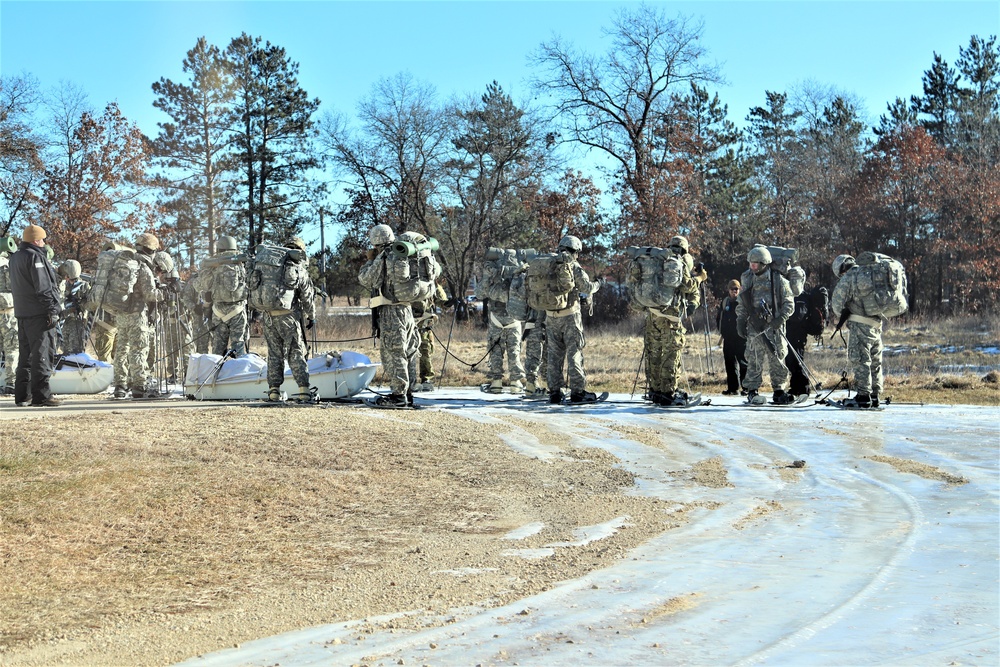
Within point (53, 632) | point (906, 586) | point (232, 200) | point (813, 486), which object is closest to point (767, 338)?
point (813, 486)

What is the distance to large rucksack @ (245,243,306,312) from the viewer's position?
13938mm

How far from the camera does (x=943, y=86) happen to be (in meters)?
51.6

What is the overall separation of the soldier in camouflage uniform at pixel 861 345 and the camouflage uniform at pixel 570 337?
3527mm

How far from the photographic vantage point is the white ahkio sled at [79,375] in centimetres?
1598

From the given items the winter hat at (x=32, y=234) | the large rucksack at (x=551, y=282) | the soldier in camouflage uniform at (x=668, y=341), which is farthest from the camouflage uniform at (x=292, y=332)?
the soldier in camouflage uniform at (x=668, y=341)

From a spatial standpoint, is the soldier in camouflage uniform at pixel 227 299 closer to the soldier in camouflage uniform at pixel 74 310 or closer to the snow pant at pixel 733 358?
the soldier in camouflage uniform at pixel 74 310

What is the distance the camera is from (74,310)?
60.0 feet

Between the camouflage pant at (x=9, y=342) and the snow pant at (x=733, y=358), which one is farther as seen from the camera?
the snow pant at (x=733, y=358)

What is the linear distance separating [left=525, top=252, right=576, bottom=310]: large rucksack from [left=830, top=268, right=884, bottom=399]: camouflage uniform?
12.3 feet


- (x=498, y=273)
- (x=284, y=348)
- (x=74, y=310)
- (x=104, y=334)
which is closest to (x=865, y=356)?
(x=498, y=273)

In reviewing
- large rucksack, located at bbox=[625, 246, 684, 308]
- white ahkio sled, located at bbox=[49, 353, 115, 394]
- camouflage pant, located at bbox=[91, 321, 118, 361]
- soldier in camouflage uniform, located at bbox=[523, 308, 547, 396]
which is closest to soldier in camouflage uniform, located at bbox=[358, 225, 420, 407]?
soldier in camouflage uniform, located at bbox=[523, 308, 547, 396]

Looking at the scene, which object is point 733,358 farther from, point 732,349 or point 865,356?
point 865,356

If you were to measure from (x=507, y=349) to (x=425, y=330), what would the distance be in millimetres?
1448

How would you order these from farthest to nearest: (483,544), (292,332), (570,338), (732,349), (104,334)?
1. (732,349)
2. (104,334)
3. (570,338)
4. (292,332)
5. (483,544)
